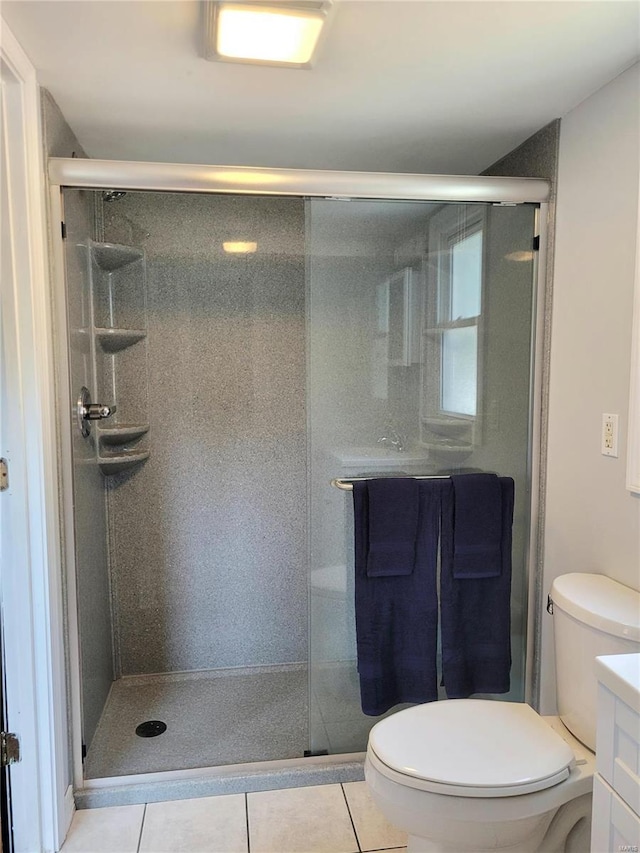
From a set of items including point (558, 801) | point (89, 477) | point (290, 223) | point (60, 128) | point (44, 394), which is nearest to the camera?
point (558, 801)

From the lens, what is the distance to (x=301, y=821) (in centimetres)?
195

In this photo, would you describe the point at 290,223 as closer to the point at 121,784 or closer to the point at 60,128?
the point at 60,128

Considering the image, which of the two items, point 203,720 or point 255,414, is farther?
point 255,414

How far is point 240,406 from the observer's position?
2.77m

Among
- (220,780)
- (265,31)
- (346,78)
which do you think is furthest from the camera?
(220,780)

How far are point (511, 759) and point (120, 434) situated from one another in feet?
5.99

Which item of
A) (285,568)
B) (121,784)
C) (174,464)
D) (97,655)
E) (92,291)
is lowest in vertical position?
(121,784)

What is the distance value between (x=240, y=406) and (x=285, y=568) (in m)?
0.79

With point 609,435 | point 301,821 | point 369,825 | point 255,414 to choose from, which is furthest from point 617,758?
point 255,414

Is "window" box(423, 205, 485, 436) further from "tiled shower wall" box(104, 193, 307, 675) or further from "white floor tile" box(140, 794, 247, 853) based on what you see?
"white floor tile" box(140, 794, 247, 853)

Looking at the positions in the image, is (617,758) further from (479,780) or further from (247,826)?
(247,826)

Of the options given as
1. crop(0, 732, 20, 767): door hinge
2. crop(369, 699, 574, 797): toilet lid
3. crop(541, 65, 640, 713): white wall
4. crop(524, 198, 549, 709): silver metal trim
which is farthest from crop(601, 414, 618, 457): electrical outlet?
crop(0, 732, 20, 767): door hinge

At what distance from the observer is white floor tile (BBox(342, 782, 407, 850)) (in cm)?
185

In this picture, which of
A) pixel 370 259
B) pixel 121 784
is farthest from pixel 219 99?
pixel 121 784
